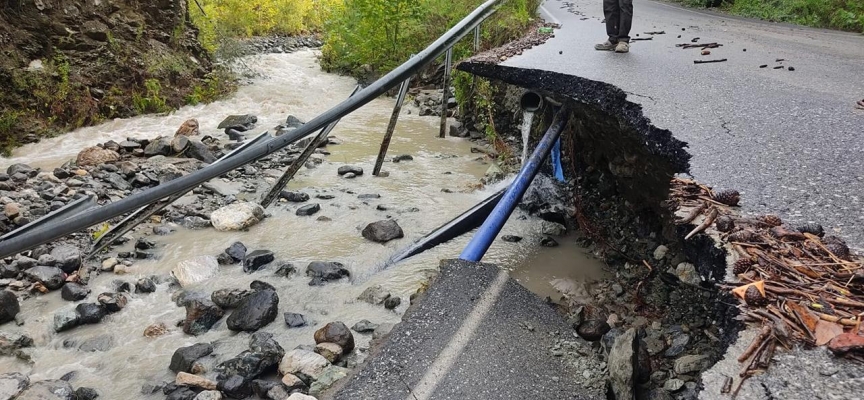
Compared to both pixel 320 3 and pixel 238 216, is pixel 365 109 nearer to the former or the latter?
pixel 238 216

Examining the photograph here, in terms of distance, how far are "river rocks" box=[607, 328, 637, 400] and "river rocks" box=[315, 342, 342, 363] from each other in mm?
1494

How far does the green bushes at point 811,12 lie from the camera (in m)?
8.86

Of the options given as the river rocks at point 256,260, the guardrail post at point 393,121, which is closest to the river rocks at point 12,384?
the river rocks at point 256,260

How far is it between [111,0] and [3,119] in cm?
293

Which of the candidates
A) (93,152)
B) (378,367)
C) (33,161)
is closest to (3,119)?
(33,161)

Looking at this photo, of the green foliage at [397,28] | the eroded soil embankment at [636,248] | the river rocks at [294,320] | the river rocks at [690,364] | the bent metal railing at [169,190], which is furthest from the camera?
the green foliage at [397,28]

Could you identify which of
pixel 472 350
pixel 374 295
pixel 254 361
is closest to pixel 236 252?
pixel 374 295

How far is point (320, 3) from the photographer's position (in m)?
19.4

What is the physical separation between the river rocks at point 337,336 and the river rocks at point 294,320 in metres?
0.38

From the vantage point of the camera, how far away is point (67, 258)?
162 inches

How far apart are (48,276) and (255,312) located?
179 centimetres

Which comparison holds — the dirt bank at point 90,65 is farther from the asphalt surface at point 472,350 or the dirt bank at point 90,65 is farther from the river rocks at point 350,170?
the asphalt surface at point 472,350

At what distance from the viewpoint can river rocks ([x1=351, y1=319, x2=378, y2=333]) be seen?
3.30m

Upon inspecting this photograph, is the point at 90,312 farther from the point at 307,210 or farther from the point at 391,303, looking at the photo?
the point at 307,210
